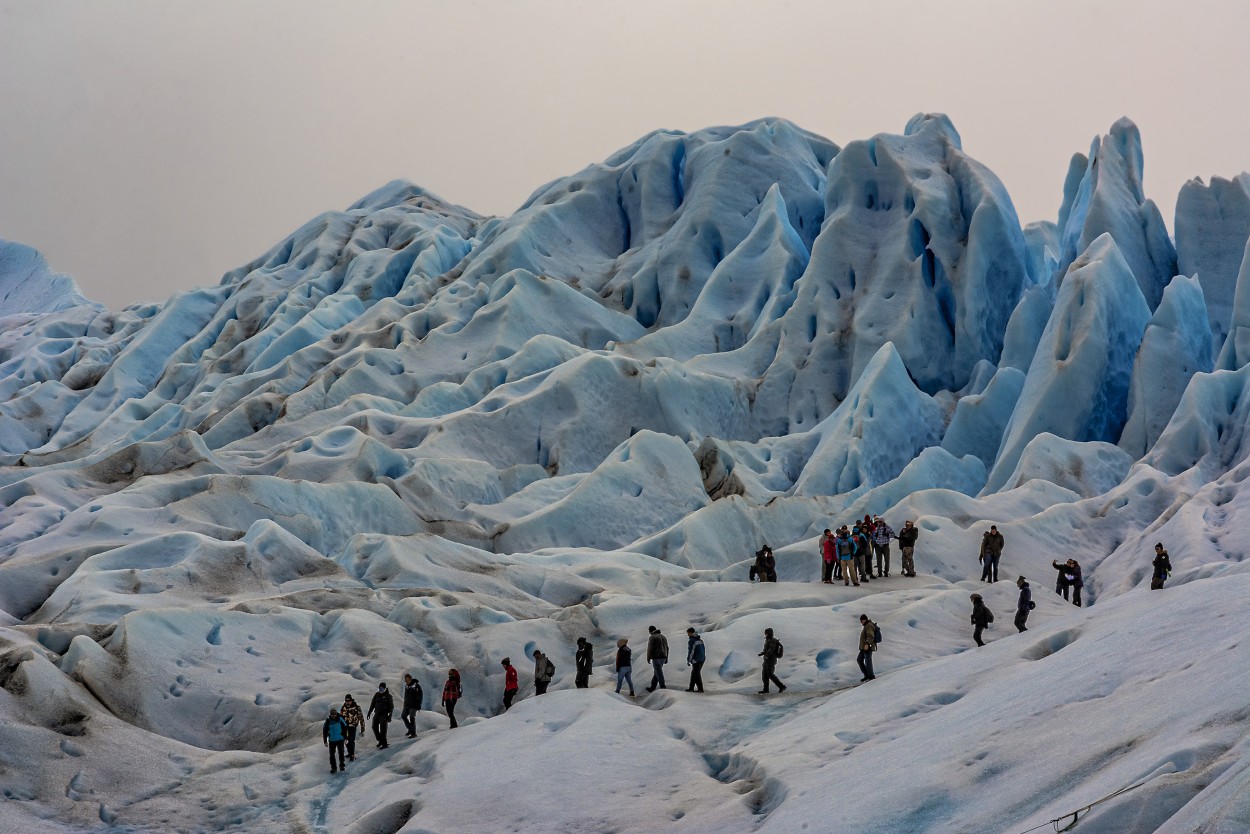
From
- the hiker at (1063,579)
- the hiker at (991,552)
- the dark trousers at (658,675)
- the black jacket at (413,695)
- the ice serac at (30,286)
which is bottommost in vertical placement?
the hiker at (1063,579)

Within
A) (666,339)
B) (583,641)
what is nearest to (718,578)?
(583,641)

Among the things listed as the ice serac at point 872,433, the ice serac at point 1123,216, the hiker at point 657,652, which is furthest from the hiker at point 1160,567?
the ice serac at point 1123,216

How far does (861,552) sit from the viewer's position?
28812 mm

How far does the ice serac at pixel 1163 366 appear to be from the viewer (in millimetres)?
44875

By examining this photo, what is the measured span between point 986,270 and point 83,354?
58.4 metres

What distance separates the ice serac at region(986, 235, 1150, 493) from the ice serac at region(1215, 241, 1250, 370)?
11.5 feet

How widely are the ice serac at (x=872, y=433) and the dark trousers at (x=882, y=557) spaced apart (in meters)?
16.2

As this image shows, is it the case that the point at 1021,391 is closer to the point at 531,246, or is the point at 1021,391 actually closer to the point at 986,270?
the point at 986,270

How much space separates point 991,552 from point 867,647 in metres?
9.29

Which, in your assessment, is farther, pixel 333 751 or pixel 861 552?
pixel 861 552

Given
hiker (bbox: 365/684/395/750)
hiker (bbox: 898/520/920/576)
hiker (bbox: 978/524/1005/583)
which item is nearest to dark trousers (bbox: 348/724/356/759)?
hiker (bbox: 365/684/395/750)

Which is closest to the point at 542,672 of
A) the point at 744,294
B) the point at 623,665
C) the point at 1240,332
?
the point at 623,665

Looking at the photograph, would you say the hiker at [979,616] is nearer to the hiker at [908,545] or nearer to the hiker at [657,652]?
the hiker at [908,545]

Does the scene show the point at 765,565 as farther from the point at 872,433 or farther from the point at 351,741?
the point at 872,433
